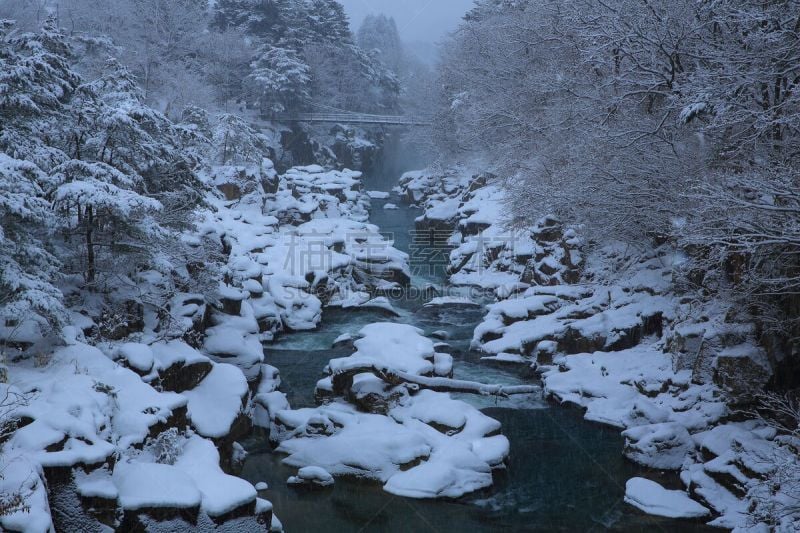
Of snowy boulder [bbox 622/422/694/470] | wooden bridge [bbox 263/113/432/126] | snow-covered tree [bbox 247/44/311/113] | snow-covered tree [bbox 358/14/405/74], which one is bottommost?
snowy boulder [bbox 622/422/694/470]

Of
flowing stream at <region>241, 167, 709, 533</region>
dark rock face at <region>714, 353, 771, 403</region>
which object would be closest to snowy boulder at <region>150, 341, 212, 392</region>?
flowing stream at <region>241, 167, 709, 533</region>

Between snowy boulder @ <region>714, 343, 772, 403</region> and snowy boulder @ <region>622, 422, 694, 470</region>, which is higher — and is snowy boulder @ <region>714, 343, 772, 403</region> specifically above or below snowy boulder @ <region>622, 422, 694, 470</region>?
above

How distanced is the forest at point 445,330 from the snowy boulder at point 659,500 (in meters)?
0.05

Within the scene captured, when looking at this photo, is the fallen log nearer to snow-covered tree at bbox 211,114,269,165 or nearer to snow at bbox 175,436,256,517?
snow at bbox 175,436,256,517

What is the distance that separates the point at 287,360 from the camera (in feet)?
53.3

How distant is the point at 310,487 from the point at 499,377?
6301 millimetres

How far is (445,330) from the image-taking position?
725 inches

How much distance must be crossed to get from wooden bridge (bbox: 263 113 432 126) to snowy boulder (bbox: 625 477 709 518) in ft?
116

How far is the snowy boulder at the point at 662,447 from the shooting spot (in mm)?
10982

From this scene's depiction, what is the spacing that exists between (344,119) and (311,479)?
3932cm

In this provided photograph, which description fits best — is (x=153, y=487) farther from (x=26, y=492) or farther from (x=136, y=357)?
(x=136, y=357)

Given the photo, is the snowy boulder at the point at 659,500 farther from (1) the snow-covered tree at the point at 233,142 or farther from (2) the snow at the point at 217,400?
(1) the snow-covered tree at the point at 233,142

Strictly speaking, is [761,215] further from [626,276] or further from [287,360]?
[287,360]

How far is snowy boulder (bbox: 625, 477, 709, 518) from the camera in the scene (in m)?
9.48
